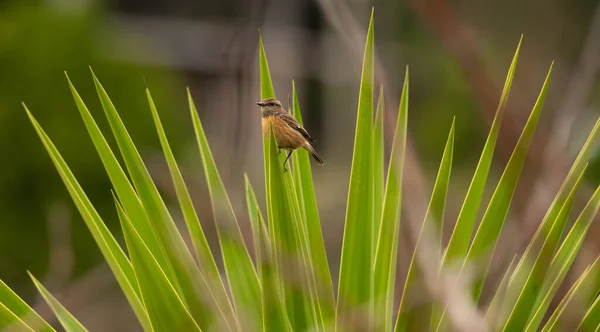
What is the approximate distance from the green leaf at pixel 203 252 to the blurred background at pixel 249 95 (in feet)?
0.17

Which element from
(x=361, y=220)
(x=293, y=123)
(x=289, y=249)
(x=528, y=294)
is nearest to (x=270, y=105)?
(x=293, y=123)

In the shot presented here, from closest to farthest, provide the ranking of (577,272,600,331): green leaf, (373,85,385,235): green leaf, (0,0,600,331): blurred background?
(0,0,600,331): blurred background
(577,272,600,331): green leaf
(373,85,385,235): green leaf

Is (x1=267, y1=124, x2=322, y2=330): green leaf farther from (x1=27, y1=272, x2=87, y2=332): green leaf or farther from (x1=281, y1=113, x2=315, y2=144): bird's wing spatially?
(x1=27, y1=272, x2=87, y2=332): green leaf

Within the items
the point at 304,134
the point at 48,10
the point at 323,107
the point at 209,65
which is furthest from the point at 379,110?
the point at 323,107

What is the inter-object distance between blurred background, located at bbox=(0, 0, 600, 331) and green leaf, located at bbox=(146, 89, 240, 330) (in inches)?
2.0

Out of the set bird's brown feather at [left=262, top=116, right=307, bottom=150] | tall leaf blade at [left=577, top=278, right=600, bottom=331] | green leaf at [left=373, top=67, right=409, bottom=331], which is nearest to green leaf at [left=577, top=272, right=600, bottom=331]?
tall leaf blade at [left=577, top=278, right=600, bottom=331]

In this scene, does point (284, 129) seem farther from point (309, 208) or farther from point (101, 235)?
point (101, 235)

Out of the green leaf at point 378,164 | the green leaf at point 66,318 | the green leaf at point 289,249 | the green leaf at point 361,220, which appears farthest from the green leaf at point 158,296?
the green leaf at point 378,164

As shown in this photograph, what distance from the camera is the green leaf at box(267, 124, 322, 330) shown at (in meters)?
1.20

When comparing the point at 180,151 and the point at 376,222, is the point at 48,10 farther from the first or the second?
the point at 376,222

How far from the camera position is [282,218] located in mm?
1239

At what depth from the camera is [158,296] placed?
4.08 ft

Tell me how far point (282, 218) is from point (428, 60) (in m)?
8.44

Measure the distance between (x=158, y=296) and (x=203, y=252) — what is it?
331mm
